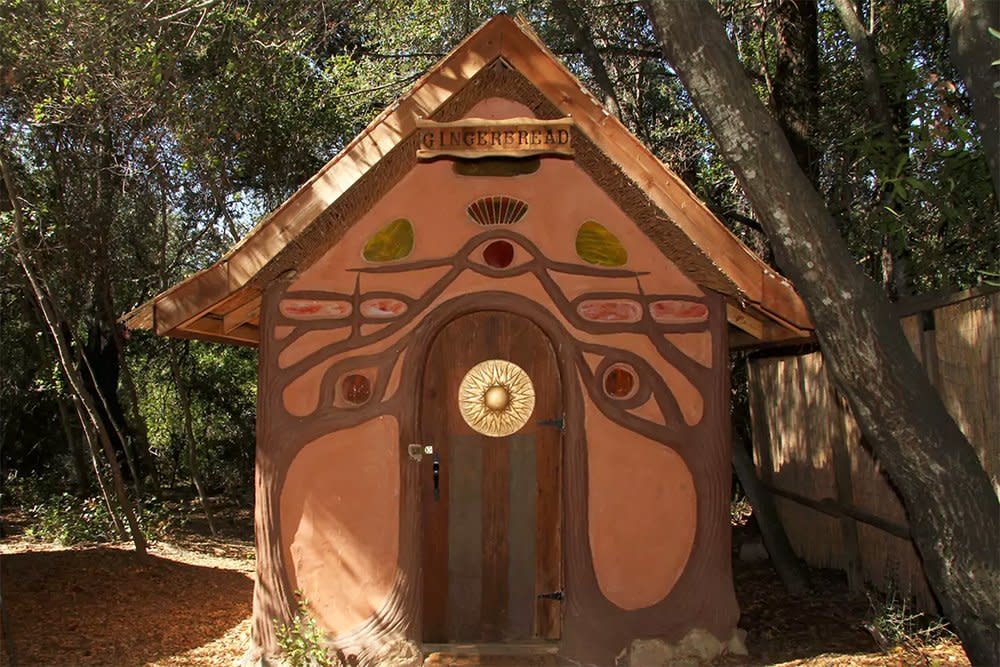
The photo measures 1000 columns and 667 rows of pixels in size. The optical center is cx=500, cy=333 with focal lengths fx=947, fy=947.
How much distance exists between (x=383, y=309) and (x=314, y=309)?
1.47 ft

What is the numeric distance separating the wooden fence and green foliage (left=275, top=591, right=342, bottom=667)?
12.8ft

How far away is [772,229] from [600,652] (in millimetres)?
2777

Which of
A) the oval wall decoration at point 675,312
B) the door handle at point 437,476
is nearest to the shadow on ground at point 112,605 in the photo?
the door handle at point 437,476

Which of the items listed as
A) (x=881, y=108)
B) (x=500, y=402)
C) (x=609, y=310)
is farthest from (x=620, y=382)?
(x=881, y=108)

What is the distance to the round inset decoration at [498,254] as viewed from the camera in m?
6.16

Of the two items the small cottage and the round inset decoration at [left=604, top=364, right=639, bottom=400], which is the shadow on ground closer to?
the small cottage

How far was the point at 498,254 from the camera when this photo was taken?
20.2 feet

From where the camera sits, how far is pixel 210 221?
43.5ft

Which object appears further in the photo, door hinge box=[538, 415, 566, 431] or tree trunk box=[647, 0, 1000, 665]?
door hinge box=[538, 415, 566, 431]

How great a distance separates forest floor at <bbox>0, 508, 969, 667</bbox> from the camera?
20.0ft

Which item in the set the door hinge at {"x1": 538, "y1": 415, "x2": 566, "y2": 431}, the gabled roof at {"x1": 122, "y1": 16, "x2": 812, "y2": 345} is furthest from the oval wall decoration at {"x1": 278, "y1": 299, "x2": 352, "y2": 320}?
the door hinge at {"x1": 538, "y1": 415, "x2": 566, "y2": 431}

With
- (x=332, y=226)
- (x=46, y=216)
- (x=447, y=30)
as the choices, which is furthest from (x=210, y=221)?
(x=332, y=226)

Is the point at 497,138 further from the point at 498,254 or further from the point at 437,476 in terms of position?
the point at 437,476

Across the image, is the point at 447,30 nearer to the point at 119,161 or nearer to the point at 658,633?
the point at 119,161
